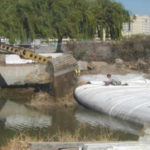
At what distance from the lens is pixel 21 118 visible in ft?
64.1

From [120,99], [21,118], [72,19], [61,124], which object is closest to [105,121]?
[120,99]

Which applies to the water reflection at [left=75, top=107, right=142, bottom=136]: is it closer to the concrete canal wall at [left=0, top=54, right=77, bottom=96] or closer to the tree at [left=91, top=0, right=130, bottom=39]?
the concrete canal wall at [left=0, top=54, right=77, bottom=96]

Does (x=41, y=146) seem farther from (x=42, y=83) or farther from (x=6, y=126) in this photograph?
(x=42, y=83)

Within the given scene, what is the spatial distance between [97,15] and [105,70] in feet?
29.1

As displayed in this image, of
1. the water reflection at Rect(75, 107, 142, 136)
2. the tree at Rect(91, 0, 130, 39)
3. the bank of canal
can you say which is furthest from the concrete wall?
the tree at Rect(91, 0, 130, 39)

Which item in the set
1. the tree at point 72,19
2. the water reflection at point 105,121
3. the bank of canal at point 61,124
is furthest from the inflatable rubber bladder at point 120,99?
the tree at point 72,19

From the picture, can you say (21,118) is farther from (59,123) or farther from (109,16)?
(109,16)

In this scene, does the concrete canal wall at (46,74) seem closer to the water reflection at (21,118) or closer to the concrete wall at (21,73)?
the concrete wall at (21,73)

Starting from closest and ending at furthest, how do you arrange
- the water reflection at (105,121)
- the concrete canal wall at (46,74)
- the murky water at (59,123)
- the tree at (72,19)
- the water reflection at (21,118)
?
Result: the murky water at (59,123)
the water reflection at (105,121)
the water reflection at (21,118)
the concrete canal wall at (46,74)
the tree at (72,19)

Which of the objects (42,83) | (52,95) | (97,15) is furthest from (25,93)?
(97,15)

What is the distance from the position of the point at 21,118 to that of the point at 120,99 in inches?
209

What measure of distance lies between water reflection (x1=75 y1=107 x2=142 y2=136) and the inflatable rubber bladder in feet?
A: 0.78

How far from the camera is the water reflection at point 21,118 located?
57.4 feet

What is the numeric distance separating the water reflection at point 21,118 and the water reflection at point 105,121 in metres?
1.77
